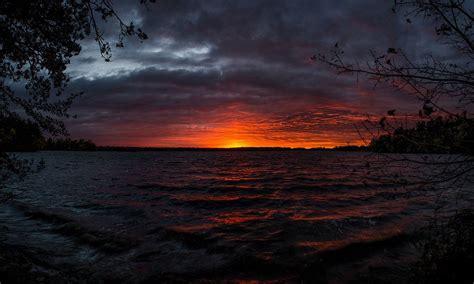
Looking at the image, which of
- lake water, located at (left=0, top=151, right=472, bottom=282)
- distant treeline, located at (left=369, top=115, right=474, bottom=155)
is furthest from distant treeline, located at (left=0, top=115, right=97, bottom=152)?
distant treeline, located at (left=369, top=115, right=474, bottom=155)

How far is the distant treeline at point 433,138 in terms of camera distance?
5.01 metres

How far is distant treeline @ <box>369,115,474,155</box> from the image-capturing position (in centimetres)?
501

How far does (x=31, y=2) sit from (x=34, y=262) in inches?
281

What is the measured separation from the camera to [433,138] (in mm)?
5230

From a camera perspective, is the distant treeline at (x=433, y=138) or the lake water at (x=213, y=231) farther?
the lake water at (x=213, y=231)

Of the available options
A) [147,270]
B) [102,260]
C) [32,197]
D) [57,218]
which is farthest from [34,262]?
[32,197]

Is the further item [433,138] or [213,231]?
[213,231]

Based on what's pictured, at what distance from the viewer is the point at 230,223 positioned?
46.5ft

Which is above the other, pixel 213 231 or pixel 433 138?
pixel 433 138

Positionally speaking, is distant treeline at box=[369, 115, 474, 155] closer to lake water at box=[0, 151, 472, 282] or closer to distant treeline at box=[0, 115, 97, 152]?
lake water at box=[0, 151, 472, 282]

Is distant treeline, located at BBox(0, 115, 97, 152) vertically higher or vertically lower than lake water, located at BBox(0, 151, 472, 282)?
higher

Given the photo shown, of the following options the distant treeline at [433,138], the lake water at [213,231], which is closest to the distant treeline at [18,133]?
the lake water at [213,231]

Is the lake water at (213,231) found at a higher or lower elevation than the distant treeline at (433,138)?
lower

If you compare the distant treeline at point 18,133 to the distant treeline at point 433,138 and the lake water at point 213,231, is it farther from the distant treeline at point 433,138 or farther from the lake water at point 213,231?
the distant treeline at point 433,138
